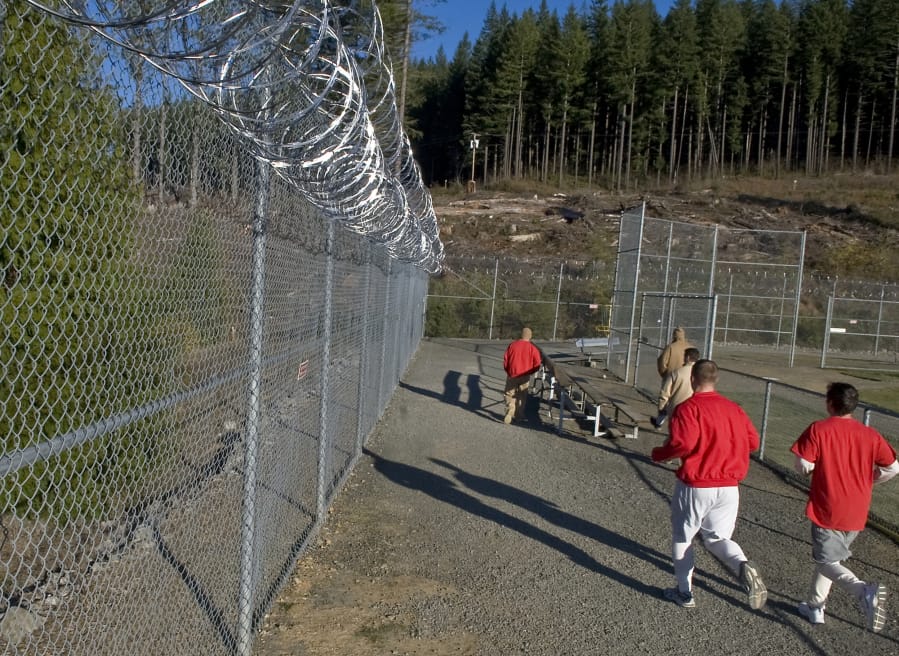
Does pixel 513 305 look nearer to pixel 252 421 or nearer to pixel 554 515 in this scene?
pixel 554 515

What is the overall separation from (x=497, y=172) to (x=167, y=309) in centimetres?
7364

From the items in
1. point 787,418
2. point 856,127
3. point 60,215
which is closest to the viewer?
point 60,215

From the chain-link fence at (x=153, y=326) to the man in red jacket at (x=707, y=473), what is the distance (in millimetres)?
2583

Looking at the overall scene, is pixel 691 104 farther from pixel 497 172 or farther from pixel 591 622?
pixel 591 622

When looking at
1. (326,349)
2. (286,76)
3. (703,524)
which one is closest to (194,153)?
(286,76)

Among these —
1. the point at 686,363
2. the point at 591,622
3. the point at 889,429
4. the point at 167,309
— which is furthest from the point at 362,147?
the point at 889,429

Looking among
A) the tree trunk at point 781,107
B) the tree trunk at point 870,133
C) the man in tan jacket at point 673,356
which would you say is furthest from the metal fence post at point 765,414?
the tree trunk at point 870,133

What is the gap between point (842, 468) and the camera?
5023 mm

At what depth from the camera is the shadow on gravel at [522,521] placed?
19.7ft

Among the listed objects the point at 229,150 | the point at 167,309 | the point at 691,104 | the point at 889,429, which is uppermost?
the point at 691,104

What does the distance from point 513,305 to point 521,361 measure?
63.3ft

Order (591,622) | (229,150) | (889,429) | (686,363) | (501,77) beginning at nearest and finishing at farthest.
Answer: (229,150) → (591,622) → (686,363) → (889,429) → (501,77)

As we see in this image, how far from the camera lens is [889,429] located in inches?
547

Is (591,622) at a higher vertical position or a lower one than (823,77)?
lower
